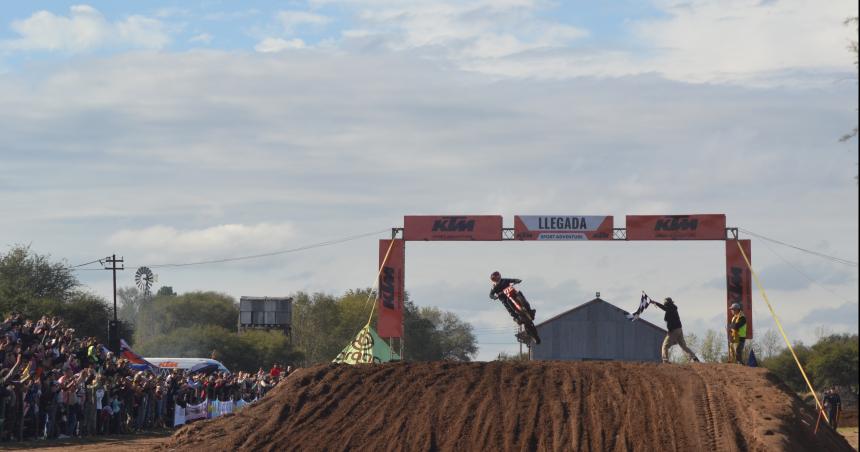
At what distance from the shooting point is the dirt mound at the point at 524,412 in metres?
19.6

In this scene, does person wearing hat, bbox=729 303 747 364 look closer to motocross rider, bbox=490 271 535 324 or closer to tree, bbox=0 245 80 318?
motocross rider, bbox=490 271 535 324

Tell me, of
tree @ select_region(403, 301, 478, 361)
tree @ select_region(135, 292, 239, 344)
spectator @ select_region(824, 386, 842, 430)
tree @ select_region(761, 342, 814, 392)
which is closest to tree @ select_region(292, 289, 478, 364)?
tree @ select_region(403, 301, 478, 361)

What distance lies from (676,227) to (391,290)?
10266 mm

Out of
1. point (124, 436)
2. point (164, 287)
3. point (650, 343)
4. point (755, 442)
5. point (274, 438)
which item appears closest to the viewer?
point (755, 442)

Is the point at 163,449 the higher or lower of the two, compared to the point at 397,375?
lower

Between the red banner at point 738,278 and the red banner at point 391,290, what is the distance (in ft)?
36.9

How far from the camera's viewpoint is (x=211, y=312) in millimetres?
115625

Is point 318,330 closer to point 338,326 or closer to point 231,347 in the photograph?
Answer: point 338,326

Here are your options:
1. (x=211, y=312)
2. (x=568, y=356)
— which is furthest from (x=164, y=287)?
(x=568, y=356)

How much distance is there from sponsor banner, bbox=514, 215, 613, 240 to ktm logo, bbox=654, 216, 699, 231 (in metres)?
1.77

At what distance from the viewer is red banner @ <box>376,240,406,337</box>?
123ft

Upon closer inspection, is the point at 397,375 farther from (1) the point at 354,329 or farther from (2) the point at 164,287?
(2) the point at 164,287

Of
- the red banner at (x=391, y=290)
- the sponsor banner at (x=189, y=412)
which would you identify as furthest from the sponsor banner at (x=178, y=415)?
the red banner at (x=391, y=290)

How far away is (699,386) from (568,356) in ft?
94.1
